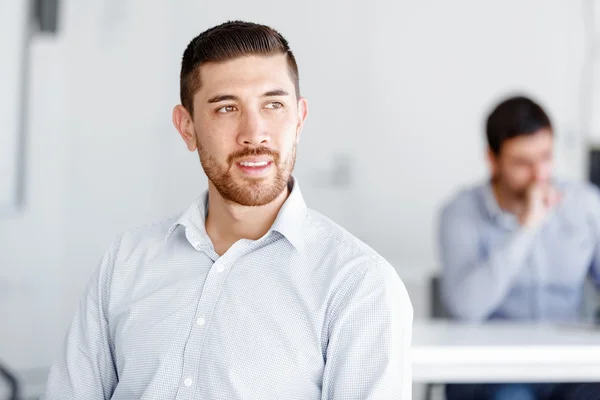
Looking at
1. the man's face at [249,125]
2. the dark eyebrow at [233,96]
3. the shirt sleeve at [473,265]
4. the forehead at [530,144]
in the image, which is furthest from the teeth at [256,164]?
the forehead at [530,144]

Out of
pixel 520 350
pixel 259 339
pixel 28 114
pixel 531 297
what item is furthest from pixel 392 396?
pixel 28 114

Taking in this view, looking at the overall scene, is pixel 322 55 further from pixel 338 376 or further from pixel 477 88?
pixel 338 376

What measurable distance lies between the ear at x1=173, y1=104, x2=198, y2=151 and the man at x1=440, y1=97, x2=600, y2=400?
1.28m

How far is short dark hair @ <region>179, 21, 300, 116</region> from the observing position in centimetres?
144

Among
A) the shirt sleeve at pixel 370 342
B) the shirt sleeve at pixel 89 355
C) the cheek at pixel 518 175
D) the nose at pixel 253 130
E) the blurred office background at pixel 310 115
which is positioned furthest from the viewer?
the blurred office background at pixel 310 115

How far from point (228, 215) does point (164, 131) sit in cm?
229

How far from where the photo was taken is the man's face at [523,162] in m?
2.62

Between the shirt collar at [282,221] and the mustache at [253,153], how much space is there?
10cm

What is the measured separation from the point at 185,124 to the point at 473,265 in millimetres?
1363

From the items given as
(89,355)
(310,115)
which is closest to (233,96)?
(89,355)

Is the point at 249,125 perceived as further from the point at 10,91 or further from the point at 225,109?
the point at 10,91

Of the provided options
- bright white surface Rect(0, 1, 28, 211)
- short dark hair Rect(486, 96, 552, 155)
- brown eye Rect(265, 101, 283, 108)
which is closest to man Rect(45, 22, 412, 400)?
brown eye Rect(265, 101, 283, 108)

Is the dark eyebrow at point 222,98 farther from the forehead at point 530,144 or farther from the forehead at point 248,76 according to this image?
the forehead at point 530,144

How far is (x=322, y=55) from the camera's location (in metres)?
3.90
